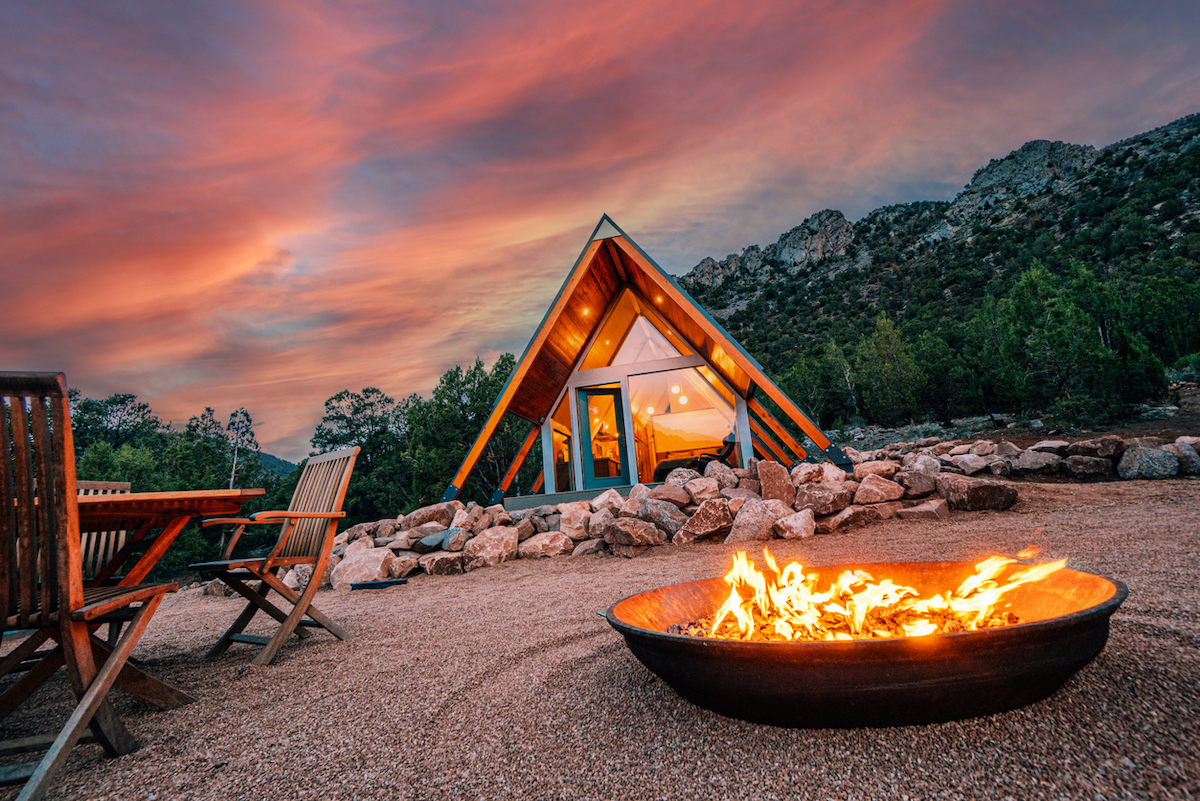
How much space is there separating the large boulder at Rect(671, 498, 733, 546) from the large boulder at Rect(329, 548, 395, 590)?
→ 3352mm

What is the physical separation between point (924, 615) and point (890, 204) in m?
56.8

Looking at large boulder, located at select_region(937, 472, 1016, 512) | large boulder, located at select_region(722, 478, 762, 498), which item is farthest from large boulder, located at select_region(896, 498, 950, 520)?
large boulder, located at select_region(722, 478, 762, 498)

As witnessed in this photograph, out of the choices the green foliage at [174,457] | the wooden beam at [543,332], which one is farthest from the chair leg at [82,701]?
the green foliage at [174,457]

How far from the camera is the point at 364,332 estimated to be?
58.4 ft

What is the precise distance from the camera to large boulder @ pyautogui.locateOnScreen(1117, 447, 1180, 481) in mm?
5398

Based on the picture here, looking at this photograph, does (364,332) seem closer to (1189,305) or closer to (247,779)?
(247,779)

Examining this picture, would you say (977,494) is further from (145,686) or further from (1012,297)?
(1012,297)

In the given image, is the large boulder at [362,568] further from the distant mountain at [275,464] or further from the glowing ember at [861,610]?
the distant mountain at [275,464]

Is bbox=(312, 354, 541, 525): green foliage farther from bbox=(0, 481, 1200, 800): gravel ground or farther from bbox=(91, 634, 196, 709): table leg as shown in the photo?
bbox=(91, 634, 196, 709): table leg

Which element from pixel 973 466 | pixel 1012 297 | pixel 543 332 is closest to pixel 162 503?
pixel 543 332

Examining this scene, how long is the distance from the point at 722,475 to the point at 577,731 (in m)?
5.29

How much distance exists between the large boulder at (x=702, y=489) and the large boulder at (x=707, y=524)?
1.56 feet

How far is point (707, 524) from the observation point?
17.7ft

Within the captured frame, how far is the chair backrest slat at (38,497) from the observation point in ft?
4.98
